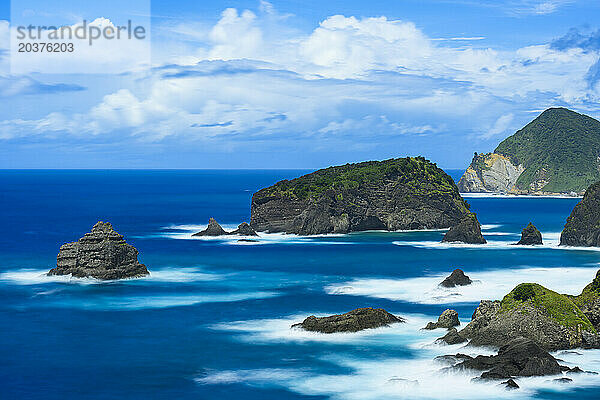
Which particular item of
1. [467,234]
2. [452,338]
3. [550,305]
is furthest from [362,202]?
[550,305]

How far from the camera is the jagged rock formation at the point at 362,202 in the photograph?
427ft

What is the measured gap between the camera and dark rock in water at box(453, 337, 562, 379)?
39.1 meters

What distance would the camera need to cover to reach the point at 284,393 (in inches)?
1582

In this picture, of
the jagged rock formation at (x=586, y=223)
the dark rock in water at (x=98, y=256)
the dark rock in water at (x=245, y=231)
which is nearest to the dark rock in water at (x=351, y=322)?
the dark rock in water at (x=98, y=256)

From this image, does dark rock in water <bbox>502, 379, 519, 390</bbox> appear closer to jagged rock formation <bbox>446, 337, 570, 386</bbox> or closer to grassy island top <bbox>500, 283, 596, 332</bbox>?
jagged rock formation <bbox>446, 337, 570, 386</bbox>

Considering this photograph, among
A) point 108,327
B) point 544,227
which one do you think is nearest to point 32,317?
point 108,327

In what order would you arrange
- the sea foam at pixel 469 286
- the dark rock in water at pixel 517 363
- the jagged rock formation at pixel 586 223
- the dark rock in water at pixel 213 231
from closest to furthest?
the dark rock in water at pixel 517 363 < the sea foam at pixel 469 286 < the jagged rock formation at pixel 586 223 < the dark rock in water at pixel 213 231

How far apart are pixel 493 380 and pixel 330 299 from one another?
1149 inches

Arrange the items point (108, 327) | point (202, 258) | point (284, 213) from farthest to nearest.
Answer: point (284, 213) → point (202, 258) → point (108, 327)

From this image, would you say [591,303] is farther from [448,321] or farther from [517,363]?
[517,363]

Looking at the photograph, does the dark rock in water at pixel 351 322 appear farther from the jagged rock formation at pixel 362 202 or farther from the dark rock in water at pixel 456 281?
the jagged rock formation at pixel 362 202

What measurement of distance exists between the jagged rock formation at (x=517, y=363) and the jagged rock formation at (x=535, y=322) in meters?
3.05

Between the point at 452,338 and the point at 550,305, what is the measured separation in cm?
539

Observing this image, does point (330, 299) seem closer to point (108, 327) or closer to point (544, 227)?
point (108, 327)
